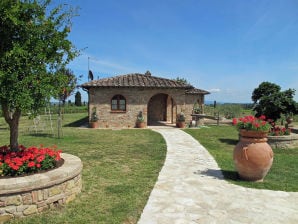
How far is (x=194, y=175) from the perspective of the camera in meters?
6.14

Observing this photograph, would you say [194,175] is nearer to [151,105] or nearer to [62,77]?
[62,77]

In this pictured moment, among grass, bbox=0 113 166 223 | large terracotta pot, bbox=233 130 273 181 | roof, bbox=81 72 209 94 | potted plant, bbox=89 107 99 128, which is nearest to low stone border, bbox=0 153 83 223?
grass, bbox=0 113 166 223

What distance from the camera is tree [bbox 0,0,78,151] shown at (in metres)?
4.25

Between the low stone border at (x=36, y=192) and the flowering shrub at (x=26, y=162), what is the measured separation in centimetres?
23

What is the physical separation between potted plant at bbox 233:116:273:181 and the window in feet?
40.6

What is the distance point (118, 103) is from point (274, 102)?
32.8ft

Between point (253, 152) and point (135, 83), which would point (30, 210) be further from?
point (135, 83)

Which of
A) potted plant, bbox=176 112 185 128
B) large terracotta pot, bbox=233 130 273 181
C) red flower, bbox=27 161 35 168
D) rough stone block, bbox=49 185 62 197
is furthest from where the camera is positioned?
potted plant, bbox=176 112 185 128

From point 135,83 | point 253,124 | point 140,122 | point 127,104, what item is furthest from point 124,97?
point 253,124

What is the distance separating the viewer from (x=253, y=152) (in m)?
5.46

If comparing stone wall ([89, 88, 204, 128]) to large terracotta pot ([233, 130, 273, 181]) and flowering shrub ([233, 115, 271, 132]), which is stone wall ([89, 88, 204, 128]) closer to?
flowering shrub ([233, 115, 271, 132])

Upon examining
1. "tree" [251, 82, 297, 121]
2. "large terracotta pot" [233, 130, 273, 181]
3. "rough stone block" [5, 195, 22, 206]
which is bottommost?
"rough stone block" [5, 195, 22, 206]

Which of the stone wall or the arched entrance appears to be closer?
the stone wall

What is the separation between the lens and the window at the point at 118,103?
1736cm
